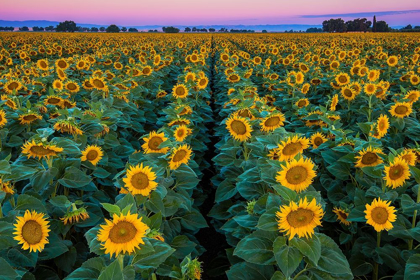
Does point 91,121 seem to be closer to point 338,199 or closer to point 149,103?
point 338,199

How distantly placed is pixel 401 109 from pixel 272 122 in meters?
2.11

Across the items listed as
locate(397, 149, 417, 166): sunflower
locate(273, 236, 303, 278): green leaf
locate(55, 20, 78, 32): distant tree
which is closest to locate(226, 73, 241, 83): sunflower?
locate(397, 149, 417, 166): sunflower

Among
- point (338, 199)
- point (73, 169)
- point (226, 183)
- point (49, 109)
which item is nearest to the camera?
point (73, 169)

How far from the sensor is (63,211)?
2.61 metres

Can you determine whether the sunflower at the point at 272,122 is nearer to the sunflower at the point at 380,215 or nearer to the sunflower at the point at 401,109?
the sunflower at the point at 380,215

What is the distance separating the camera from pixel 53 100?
4.77 m

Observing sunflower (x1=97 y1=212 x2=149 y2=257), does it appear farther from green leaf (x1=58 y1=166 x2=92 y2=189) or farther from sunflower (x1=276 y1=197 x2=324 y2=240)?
green leaf (x1=58 y1=166 x2=92 y2=189)

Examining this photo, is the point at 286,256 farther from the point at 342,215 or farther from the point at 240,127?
the point at 240,127

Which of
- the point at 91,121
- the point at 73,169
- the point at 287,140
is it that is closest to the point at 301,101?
the point at 287,140

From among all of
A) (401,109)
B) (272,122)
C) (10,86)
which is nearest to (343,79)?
(401,109)

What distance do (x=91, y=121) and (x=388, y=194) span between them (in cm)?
279

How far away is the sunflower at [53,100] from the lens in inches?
186

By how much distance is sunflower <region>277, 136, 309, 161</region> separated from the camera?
2.57 m

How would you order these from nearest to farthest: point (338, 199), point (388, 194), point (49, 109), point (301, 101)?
point (388, 194) → point (338, 199) → point (49, 109) → point (301, 101)
